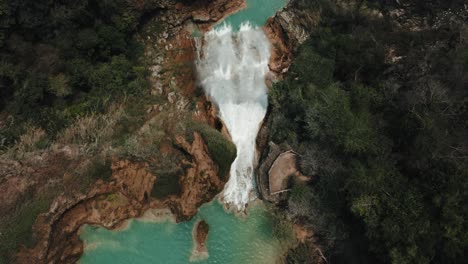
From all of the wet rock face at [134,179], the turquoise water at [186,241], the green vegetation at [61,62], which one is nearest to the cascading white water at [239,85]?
the turquoise water at [186,241]

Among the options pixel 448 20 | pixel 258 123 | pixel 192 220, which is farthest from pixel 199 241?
pixel 448 20

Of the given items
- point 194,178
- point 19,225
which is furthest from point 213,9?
point 19,225

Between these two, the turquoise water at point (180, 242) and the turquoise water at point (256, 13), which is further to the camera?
the turquoise water at point (256, 13)

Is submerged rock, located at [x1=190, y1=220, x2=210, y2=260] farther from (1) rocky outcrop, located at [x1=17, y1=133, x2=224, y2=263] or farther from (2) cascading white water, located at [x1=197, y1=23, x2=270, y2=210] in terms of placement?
(2) cascading white water, located at [x1=197, y1=23, x2=270, y2=210]

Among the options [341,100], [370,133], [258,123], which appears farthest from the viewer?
[258,123]

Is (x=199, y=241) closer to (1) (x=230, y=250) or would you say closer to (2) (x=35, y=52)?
(1) (x=230, y=250)

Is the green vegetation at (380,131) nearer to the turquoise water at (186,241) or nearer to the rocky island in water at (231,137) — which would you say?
the rocky island in water at (231,137)
